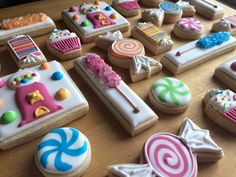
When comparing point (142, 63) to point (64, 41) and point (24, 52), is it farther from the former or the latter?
point (24, 52)

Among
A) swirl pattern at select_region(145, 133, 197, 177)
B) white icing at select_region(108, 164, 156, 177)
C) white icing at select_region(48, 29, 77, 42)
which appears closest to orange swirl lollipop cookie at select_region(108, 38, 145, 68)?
white icing at select_region(48, 29, 77, 42)

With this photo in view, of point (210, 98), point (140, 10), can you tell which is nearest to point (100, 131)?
point (210, 98)

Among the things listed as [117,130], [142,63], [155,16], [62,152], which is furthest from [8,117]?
[155,16]

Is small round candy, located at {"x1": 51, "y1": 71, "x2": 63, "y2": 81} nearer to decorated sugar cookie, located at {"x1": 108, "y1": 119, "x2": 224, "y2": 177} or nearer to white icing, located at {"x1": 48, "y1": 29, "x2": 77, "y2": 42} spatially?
white icing, located at {"x1": 48, "y1": 29, "x2": 77, "y2": 42}

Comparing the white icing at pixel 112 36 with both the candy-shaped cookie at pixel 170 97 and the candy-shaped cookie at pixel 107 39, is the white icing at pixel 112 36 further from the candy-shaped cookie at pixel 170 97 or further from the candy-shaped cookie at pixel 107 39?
the candy-shaped cookie at pixel 170 97

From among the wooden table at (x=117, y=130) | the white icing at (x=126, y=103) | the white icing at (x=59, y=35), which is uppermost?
the white icing at (x=59, y=35)

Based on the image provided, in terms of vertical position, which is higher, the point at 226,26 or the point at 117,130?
the point at 226,26

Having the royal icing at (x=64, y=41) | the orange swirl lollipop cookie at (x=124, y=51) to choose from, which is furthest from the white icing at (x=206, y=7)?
the royal icing at (x=64, y=41)
